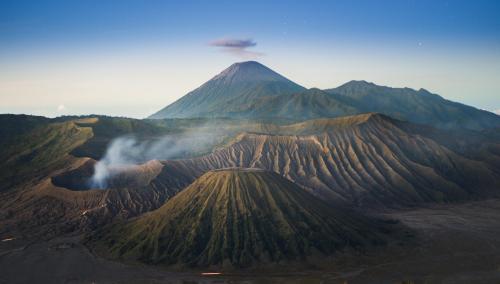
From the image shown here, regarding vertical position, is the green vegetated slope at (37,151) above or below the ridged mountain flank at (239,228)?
above

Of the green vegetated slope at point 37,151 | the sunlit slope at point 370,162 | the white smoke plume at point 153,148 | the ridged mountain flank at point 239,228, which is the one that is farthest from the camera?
the white smoke plume at point 153,148

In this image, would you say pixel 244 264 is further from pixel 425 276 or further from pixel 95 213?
pixel 95 213

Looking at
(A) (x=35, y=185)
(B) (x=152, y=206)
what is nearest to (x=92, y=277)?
(B) (x=152, y=206)

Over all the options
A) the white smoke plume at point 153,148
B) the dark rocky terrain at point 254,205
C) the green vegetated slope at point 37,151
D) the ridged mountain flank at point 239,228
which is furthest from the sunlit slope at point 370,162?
the green vegetated slope at point 37,151

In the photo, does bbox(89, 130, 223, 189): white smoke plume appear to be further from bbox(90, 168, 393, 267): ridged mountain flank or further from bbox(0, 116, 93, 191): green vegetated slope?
bbox(90, 168, 393, 267): ridged mountain flank

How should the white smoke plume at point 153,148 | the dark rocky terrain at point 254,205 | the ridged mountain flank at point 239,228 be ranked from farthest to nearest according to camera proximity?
the white smoke plume at point 153,148
the ridged mountain flank at point 239,228
the dark rocky terrain at point 254,205

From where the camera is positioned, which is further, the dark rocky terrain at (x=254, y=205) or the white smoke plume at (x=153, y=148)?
the white smoke plume at (x=153, y=148)

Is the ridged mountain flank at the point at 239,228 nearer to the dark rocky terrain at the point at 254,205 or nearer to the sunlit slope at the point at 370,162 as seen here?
the dark rocky terrain at the point at 254,205

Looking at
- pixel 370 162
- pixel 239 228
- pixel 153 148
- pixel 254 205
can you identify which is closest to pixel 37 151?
pixel 153 148
